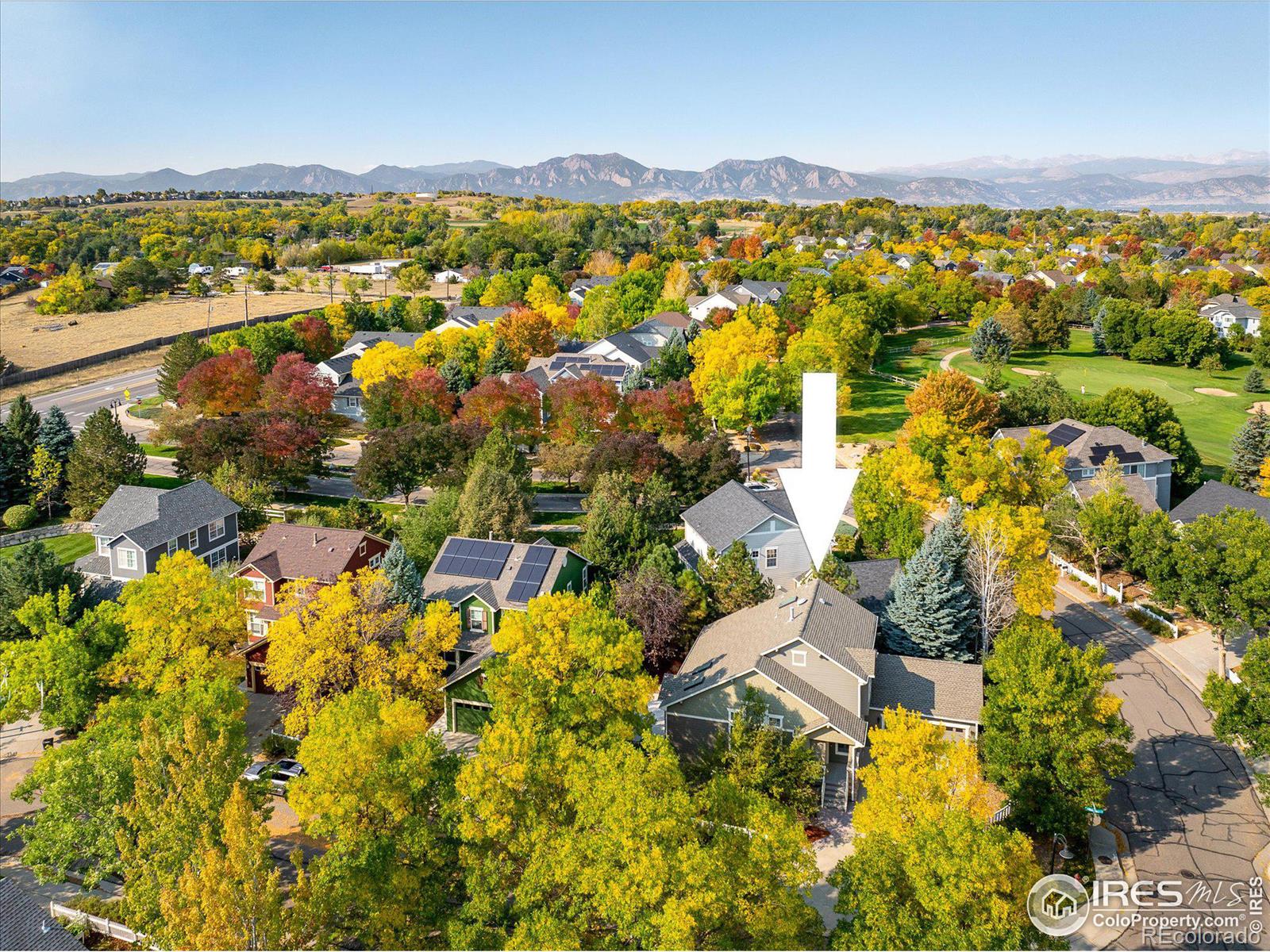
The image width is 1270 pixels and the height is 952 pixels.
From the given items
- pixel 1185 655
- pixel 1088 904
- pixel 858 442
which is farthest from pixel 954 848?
pixel 858 442

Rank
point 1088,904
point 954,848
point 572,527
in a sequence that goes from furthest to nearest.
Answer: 1. point 572,527
2. point 1088,904
3. point 954,848

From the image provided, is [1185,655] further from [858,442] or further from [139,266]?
[139,266]

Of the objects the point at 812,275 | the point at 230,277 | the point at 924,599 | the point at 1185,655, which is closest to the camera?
the point at 924,599

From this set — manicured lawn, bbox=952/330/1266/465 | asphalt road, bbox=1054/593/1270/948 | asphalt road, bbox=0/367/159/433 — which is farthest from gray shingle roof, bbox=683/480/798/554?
asphalt road, bbox=0/367/159/433

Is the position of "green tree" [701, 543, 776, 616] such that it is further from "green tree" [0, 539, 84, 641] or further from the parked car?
"green tree" [0, 539, 84, 641]

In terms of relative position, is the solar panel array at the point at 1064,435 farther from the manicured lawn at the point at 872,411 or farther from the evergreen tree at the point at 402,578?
the evergreen tree at the point at 402,578
